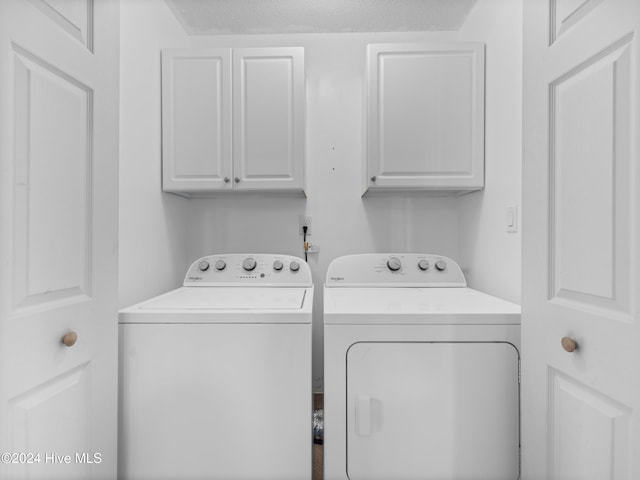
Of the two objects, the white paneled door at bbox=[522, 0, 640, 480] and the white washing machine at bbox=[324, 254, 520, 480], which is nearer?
the white paneled door at bbox=[522, 0, 640, 480]

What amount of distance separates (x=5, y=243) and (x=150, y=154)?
1022 mm

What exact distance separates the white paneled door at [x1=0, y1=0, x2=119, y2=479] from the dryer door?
2.66 ft

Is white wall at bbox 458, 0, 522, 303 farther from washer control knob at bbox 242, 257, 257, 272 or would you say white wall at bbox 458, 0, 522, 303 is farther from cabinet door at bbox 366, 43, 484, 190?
washer control knob at bbox 242, 257, 257, 272

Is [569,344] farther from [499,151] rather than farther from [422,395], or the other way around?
[499,151]

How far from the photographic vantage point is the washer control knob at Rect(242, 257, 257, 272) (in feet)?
5.89

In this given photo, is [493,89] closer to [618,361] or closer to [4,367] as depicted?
[618,361]

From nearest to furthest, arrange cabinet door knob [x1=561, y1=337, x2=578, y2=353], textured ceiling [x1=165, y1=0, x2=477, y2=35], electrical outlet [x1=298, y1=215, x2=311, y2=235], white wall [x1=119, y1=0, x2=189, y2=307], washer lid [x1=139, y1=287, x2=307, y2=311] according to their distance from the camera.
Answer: cabinet door knob [x1=561, y1=337, x2=578, y2=353]
washer lid [x1=139, y1=287, x2=307, y2=311]
white wall [x1=119, y1=0, x2=189, y2=307]
textured ceiling [x1=165, y1=0, x2=477, y2=35]
electrical outlet [x1=298, y1=215, x2=311, y2=235]

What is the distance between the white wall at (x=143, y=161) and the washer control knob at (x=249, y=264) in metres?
0.43

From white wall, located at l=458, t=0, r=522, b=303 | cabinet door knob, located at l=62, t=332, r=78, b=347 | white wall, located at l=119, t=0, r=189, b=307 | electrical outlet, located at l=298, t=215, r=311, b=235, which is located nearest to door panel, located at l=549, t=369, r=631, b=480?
white wall, located at l=458, t=0, r=522, b=303

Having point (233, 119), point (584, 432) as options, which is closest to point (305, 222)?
point (233, 119)

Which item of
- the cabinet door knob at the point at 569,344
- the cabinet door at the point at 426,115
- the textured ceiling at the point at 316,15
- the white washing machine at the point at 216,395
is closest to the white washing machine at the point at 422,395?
the white washing machine at the point at 216,395

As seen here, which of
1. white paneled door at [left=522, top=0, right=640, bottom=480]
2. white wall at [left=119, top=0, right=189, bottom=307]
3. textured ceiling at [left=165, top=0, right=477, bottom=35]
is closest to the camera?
white paneled door at [left=522, top=0, right=640, bottom=480]

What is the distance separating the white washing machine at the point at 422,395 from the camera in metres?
1.05

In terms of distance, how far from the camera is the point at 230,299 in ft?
4.38
